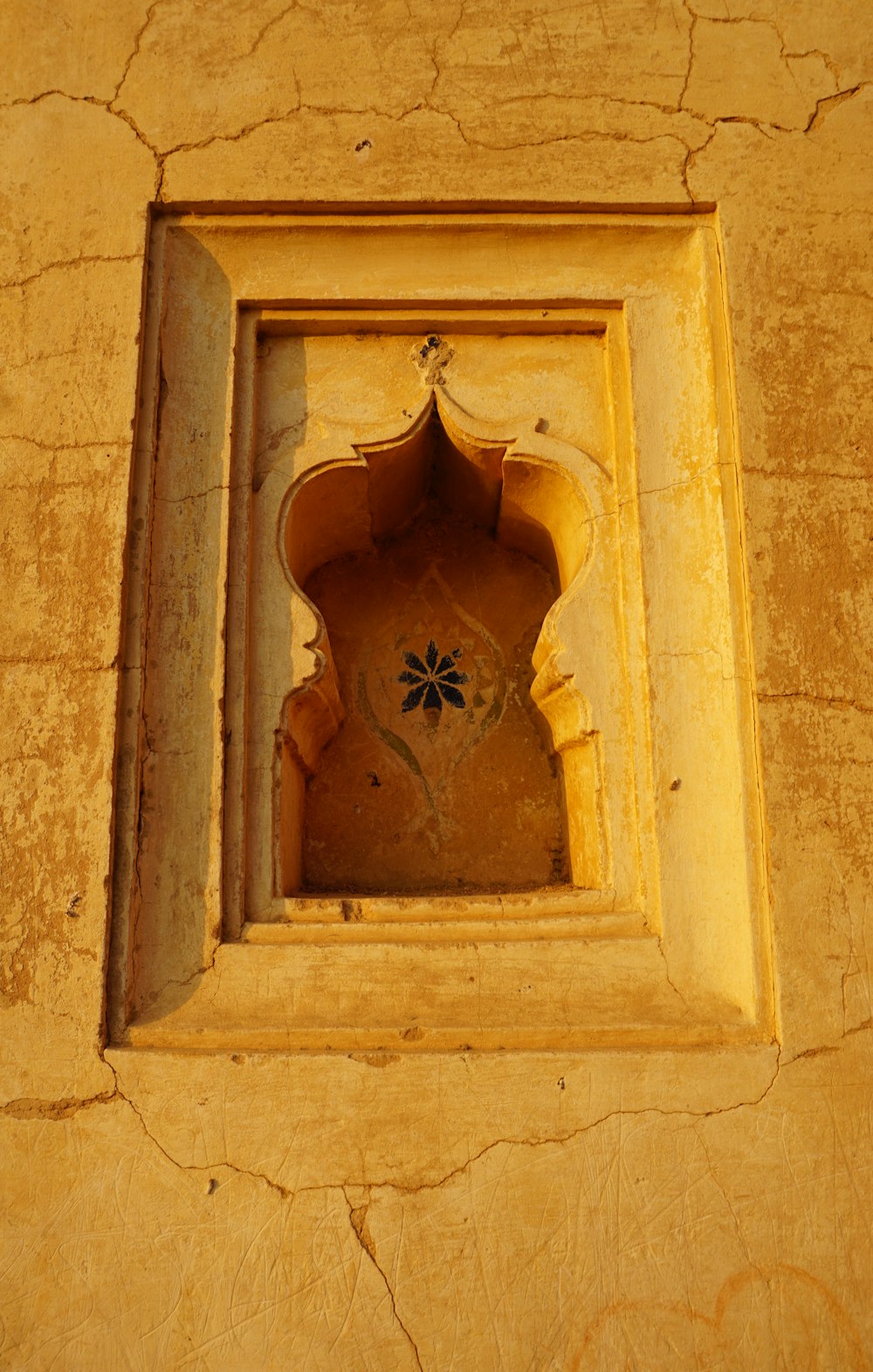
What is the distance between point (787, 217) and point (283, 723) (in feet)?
5.72

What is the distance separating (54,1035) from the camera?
213cm

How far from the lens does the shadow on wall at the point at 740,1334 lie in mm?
1951

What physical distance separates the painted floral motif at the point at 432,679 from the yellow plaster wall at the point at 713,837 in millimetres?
961

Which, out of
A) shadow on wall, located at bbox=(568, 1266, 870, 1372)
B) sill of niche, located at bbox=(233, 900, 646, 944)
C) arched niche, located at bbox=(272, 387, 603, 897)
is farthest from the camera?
arched niche, located at bbox=(272, 387, 603, 897)

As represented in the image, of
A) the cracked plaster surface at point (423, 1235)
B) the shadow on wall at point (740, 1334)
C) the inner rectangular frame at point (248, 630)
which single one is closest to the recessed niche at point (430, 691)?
the inner rectangular frame at point (248, 630)

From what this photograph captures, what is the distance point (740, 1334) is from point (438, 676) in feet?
5.71

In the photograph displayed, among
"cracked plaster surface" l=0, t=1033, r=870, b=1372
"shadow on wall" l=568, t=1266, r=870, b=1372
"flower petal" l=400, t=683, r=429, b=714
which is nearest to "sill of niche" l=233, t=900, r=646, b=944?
"cracked plaster surface" l=0, t=1033, r=870, b=1372

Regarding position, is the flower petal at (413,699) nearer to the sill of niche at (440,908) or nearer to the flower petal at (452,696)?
the flower petal at (452,696)

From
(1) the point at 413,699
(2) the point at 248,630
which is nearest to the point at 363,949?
(2) the point at 248,630

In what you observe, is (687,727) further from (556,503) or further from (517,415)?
(517,415)

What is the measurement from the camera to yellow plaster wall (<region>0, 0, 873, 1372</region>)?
1.99 metres

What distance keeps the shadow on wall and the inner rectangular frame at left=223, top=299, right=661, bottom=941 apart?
714mm

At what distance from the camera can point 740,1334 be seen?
1.97 meters

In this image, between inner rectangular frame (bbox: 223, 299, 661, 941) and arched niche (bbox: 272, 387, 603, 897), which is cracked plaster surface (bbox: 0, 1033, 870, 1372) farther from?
arched niche (bbox: 272, 387, 603, 897)
